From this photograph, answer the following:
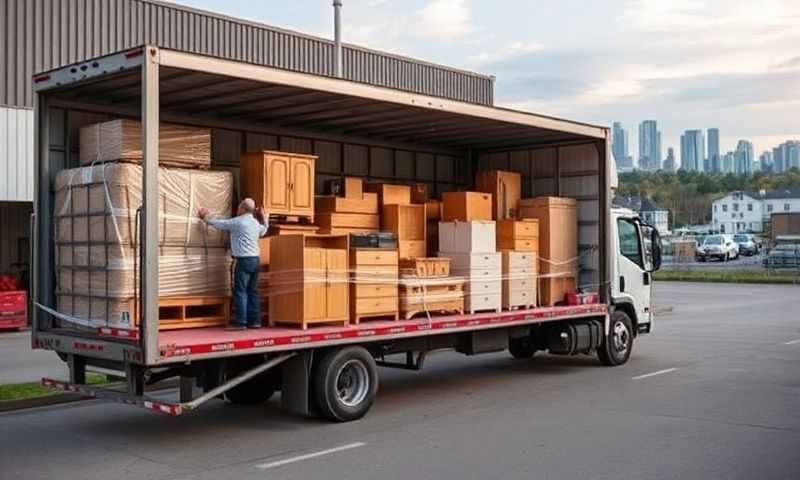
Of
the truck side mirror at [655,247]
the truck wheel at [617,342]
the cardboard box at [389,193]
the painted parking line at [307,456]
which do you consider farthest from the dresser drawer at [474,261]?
the painted parking line at [307,456]

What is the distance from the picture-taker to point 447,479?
24.6 ft

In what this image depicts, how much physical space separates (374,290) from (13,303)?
42.9 feet

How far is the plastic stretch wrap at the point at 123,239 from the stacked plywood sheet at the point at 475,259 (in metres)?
3.53

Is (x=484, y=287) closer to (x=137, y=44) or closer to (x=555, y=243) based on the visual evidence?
(x=555, y=243)

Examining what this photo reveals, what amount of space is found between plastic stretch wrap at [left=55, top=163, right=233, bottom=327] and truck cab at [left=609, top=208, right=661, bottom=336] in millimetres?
6949

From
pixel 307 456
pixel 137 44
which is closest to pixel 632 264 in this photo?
pixel 307 456

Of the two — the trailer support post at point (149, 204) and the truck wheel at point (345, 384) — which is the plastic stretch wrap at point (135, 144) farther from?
the truck wheel at point (345, 384)

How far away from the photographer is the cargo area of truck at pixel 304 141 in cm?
879

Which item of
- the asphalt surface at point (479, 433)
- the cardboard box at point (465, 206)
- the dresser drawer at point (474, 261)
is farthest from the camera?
the cardboard box at point (465, 206)

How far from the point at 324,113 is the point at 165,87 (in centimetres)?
265

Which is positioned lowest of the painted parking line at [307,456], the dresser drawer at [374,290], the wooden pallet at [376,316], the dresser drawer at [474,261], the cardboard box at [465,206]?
the painted parking line at [307,456]

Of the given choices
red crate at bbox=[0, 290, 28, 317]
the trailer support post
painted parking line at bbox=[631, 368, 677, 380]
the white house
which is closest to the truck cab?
painted parking line at bbox=[631, 368, 677, 380]

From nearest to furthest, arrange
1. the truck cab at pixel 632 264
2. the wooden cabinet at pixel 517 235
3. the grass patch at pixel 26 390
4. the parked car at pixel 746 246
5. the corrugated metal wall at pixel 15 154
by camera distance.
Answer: the grass patch at pixel 26 390
the wooden cabinet at pixel 517 235
the truck cab at pixel 632 264
the corrugated metal wall at pixel 15 154
the parked car at pixel 746 246

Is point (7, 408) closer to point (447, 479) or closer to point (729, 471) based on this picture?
point (447, 479)
